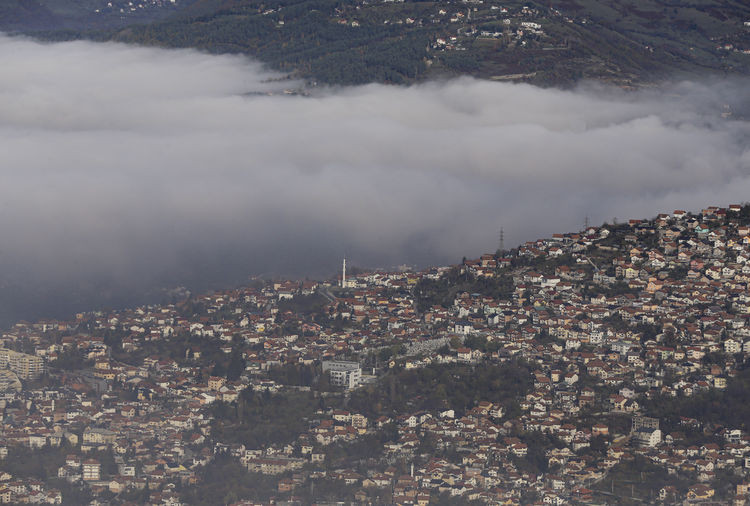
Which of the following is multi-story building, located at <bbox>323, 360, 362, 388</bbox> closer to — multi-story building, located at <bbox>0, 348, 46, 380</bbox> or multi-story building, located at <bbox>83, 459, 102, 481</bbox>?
Answer: multi-story building, located at <bbox>83, 459, 102, 481</bbox>

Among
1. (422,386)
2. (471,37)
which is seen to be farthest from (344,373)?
(471,37)

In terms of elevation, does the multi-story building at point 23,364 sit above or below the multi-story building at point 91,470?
below

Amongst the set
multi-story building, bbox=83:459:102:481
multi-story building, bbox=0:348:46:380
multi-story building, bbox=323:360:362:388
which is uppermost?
multi-story building, bbox=323:360:362:388

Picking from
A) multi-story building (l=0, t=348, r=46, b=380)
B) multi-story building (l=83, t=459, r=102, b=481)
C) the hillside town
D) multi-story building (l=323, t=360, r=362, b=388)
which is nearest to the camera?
the hillside town

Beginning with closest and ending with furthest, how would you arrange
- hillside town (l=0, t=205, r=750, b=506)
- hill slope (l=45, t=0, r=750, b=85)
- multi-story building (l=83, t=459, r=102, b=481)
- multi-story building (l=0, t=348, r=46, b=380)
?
hillside town (l=0, t=205, r=750, b=506) < multi-story building (l=83, t=459, r=102, b=481) < multi-story building (l=0, t=348, r=46, b=380) < hill slope (l=45, t=0, r=750, b=85)

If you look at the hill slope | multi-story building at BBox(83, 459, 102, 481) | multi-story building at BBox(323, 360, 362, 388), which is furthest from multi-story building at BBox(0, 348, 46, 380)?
the hill slope

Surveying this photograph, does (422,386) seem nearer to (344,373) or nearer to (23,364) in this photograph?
(344,373)

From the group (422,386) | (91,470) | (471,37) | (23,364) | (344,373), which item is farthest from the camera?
(471,37)

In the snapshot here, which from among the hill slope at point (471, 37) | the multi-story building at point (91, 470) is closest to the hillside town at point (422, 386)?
the multi-story building at point (91, 470)

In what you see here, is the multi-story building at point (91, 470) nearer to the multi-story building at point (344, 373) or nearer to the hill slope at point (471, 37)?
the multi-story building at point (344, 373)
